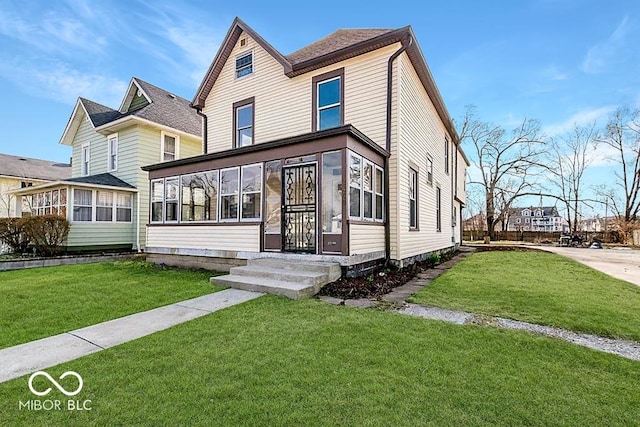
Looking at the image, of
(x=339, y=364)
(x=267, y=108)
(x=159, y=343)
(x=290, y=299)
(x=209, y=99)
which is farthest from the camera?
(x=209, y=99)

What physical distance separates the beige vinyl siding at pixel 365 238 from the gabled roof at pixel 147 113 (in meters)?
11.8

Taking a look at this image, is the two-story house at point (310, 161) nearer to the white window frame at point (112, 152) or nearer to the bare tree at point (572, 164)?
the white window frame at point (112, 152)

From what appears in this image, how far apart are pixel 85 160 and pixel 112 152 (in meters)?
2.66

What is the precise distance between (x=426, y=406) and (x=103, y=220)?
1546cm

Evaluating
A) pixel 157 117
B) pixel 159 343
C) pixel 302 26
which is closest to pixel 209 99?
pixel 157 117

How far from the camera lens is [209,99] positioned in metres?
12.4

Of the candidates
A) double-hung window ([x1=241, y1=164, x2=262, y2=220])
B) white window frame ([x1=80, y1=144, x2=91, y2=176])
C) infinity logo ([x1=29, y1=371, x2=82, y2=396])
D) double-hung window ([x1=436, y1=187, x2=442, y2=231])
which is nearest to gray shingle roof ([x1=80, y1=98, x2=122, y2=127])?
white window frame ([x1=80, y1=144, x2=91, y2=176])

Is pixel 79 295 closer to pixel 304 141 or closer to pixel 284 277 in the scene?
pixel 284 277

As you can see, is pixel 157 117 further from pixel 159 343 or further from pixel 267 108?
pixel 159 343

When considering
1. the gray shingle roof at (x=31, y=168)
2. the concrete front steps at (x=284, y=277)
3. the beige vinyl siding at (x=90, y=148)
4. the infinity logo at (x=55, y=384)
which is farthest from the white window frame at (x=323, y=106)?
the gray shingle roof at (x=31, y=168)

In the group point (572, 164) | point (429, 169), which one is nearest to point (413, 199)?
point (429, 169)

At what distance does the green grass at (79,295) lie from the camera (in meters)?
4.46

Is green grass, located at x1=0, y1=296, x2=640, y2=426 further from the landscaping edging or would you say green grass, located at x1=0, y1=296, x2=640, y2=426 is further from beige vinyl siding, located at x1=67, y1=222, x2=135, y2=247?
beige vinyl siding, located at x1=67, y1=222, x2=135, y2=247

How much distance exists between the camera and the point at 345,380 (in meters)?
2.76
